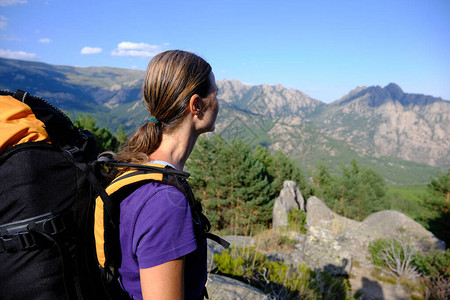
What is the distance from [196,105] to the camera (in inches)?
54.6

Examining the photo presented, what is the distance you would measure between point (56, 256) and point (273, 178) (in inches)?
1039

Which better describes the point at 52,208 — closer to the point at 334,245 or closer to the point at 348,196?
the point at 334,245

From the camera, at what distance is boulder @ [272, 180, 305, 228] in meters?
17.3

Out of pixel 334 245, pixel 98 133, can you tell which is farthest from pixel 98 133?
pixel 334 245

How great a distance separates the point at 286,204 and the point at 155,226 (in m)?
17.9

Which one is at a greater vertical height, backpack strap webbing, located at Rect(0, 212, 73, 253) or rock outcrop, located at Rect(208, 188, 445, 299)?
backpack strap webbing, located at Rect(0, 212, 73, 253)

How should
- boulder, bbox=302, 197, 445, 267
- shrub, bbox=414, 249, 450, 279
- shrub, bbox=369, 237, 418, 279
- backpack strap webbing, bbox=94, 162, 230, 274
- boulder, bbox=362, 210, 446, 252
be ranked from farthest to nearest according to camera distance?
boulder, bbox=362, 210, 446, 252, boulder, bbox=302, 197, 445, 267, shrub, bbox=369, 237, 418, 279, shrub, bbox=414, 249, 450, 279, backpack strap webbing, bbox=94, 162, 230, 274

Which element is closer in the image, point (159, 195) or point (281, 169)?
point (159, 195)

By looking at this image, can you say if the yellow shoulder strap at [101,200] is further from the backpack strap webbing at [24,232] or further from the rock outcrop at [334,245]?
the rock outcrop at [334,245]


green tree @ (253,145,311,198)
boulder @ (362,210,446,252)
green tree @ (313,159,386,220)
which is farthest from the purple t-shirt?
green tree @ (313,159,386,220)

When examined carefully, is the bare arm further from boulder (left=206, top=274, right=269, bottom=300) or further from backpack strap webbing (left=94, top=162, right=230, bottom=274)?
boulder (left=206, top=274, right=269, bottom=300)

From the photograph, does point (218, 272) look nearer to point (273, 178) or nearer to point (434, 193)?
point (273, 178)

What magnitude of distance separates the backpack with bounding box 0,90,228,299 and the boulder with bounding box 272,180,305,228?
1639 centimetres

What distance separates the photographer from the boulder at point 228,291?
3.13 metres
